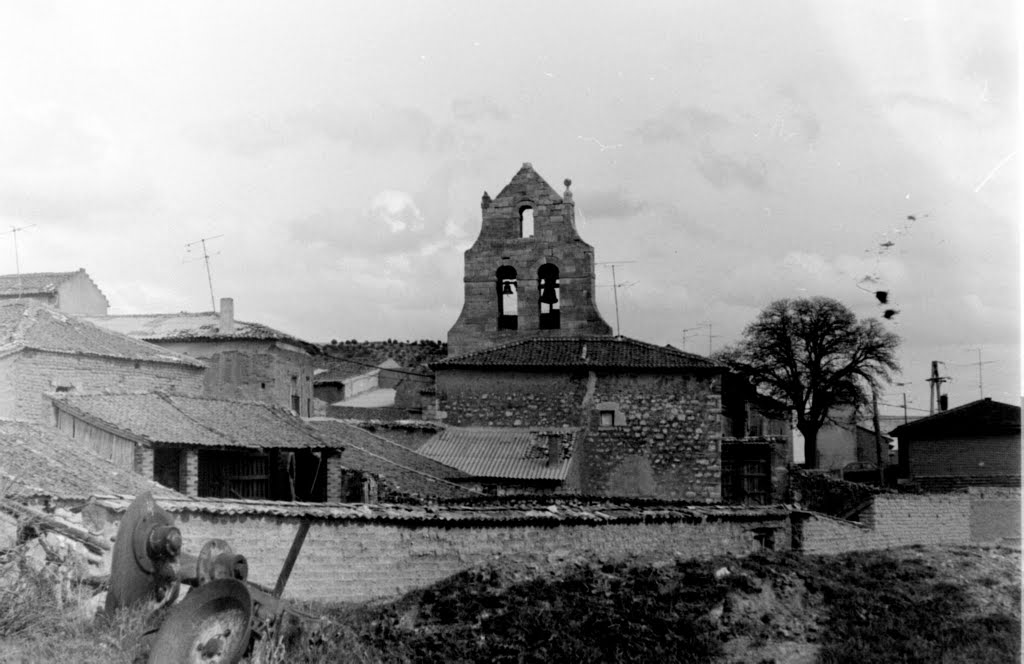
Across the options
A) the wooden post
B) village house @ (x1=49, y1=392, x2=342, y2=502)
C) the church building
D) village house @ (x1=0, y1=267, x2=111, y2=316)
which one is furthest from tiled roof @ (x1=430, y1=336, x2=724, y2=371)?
the wooden post

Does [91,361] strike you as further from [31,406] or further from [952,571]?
[952,571]

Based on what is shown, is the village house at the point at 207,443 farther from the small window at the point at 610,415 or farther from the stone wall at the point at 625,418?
the small window at the point at 610,415

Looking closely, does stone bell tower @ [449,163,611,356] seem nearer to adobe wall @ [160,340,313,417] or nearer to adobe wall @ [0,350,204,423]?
adobe wall @ [160,340,313,417]

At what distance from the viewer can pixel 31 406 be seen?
1948cm

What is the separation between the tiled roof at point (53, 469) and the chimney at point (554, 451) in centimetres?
1217

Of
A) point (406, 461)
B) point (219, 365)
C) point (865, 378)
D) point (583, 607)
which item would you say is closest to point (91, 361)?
point (406, 461)

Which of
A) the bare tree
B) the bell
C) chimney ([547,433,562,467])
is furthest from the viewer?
the bare tree

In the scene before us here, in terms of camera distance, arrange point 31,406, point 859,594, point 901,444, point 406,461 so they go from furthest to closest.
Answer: point 901,444 → point 406,461 → point 31,406 → point 859,594

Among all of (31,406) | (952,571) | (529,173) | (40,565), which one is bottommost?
(952,571)

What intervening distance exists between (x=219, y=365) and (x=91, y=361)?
1051cm

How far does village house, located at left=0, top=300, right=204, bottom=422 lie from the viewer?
19562 millimetres

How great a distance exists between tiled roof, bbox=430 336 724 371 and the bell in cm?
304

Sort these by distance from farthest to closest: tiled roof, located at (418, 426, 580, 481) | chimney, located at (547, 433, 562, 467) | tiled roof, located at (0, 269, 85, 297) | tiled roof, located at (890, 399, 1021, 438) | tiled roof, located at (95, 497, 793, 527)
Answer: tiled roof, located at (890, 399, 1021, 438) < tiled roof, located at (0, 269, 85, 297) < chimney, located at (547, 433, 562, 467) < tiled roof, located at (418, 426, 580, 481) < tiled roof, located at (95, 497, 793, 527)

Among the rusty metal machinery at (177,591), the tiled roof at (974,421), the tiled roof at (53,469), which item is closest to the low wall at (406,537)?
the tiled roof at (53,469)
